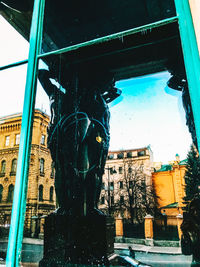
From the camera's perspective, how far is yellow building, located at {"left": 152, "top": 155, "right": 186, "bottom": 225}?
218 cm

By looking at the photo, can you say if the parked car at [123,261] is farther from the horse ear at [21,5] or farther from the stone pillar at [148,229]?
the horse ear at [21,5]

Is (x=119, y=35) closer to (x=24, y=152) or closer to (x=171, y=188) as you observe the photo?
(x=24, y=152)

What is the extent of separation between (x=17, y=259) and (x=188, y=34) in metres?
1.42

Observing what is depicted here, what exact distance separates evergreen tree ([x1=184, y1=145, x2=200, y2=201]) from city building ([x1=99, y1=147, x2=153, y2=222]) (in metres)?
0.47

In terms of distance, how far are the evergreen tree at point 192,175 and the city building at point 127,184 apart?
47cm

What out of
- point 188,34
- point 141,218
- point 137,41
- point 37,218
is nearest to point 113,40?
point 137,41

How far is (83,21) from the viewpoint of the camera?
2.97 m

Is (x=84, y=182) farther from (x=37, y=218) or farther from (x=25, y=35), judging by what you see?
(x=25, y=35)

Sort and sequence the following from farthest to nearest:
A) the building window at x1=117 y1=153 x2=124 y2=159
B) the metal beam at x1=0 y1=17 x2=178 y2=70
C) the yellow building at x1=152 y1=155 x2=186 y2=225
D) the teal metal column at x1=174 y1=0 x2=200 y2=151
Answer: the building window at x1=117 y1=153 x2=124 y2=159, the yellow building at x1=152 y1=155 x2=186 y2=225, the metal beam at x1=0 y1=17 x2=178 y2=70, the teal metal column at x1=174 y1=0 x2=200 y2=151

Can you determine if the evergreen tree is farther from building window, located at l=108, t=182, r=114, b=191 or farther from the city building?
building window, located at l=108, t=182, r=114, b=191

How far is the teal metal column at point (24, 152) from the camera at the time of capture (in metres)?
1.02

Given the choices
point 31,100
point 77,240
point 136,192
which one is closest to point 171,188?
point 136,192

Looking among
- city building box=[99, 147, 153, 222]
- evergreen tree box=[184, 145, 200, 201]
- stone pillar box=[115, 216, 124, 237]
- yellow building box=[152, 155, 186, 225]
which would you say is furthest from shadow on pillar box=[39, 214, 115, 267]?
evergreen tree box=[184, 145, 200, 201]

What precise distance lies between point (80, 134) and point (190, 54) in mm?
1962
